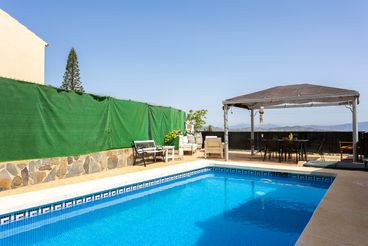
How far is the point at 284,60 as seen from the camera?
13.7 metres

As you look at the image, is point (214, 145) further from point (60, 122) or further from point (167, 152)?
point (60, 122)

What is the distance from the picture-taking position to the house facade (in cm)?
1161

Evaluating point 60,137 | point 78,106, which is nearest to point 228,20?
point 78,106

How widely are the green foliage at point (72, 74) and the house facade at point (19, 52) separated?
1847 cm

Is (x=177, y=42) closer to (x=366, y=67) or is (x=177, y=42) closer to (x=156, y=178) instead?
(x=156, y=178)

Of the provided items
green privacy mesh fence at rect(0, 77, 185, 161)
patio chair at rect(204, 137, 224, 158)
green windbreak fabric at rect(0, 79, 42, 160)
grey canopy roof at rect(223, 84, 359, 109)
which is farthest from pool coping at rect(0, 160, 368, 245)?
grey canopy roof at rect(223, 84, 359, 109)

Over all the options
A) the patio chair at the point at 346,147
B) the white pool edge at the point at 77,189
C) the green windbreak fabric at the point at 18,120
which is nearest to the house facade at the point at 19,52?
the green windbreak fabric at the point at 18,120

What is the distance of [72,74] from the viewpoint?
3184 cm

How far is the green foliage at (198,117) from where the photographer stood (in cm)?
1559

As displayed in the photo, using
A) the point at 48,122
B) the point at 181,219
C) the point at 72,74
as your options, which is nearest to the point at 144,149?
the point at 48,122

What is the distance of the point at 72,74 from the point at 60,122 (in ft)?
94.0

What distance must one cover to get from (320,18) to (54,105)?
941 centimetres

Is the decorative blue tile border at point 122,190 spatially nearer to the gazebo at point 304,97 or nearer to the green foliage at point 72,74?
the gazebo at point 304,97

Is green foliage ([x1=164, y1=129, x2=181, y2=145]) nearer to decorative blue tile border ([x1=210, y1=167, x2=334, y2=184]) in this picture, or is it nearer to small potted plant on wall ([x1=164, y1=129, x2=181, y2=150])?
small potted plant on wall ([x1=164, y1=129, x2=181, y2=150])
